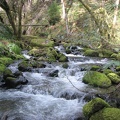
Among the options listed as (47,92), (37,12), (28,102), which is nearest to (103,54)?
(47,92)

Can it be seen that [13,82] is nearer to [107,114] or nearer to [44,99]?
[44,99]

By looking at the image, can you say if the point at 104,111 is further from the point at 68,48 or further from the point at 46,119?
the point at 68,48

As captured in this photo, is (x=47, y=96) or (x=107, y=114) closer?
(x=107, y=114)

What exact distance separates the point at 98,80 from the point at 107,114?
10.5 ft

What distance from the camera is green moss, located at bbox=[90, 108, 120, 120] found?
15.2ft

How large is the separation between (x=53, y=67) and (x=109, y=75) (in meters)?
3.06

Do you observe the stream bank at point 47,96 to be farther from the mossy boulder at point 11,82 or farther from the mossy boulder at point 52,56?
the mossy boulder at point 52,56

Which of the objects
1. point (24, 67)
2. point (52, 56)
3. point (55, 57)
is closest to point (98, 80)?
point (24, 67)

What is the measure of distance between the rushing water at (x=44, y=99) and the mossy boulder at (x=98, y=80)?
10.3 inches

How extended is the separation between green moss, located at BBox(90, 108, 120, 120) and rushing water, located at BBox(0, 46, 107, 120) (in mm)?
662

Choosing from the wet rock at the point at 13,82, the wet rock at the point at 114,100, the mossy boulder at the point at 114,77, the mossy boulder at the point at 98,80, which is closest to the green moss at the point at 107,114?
the wet rock at the point at 114,100

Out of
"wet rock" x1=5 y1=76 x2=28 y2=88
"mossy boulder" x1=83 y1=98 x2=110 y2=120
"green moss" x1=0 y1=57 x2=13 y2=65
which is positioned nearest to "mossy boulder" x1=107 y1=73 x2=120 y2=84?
"mossy boulder" x1=83 y1=98 x2=110 y2=120

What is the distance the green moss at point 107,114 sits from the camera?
15.2ft

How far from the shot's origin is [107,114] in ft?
15.6
